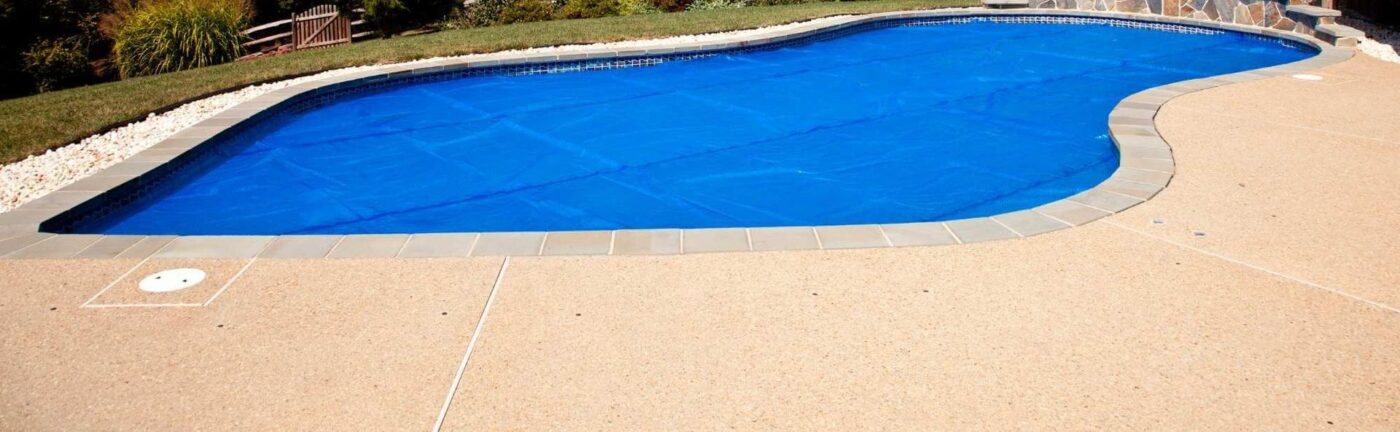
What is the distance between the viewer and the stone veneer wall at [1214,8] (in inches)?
554

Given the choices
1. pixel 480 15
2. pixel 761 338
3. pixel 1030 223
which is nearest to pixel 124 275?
pixel 761 338

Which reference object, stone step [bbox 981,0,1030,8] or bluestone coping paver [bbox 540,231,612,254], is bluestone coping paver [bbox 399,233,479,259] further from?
stone step [bbox 981,0,1030,8]

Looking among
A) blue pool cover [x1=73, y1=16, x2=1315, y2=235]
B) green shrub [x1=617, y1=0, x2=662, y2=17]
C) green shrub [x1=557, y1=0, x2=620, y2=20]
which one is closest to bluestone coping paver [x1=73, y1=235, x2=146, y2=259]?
blue pool cover [x1=73, y1=16, x2=1315, y2=235]

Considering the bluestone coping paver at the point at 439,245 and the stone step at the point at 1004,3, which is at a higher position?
the stone step at the point at 1004,3

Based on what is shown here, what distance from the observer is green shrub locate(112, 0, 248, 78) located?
13.3 m

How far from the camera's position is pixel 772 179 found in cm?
853

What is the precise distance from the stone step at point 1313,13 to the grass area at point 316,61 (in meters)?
5.07

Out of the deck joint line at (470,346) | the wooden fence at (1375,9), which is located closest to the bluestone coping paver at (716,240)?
the deck joint line at (470,346)

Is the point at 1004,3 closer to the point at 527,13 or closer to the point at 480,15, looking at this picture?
the point at 527,13

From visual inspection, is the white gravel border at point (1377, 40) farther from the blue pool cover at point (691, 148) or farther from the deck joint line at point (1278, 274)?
the deck joint line at point (1278, 274)

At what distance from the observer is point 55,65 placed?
1499cm

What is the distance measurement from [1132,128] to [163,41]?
40.3 feet

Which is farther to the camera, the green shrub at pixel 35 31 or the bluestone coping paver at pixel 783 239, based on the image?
the green shrub at pixel 35 31

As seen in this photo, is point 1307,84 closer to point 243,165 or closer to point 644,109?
point 644,109
